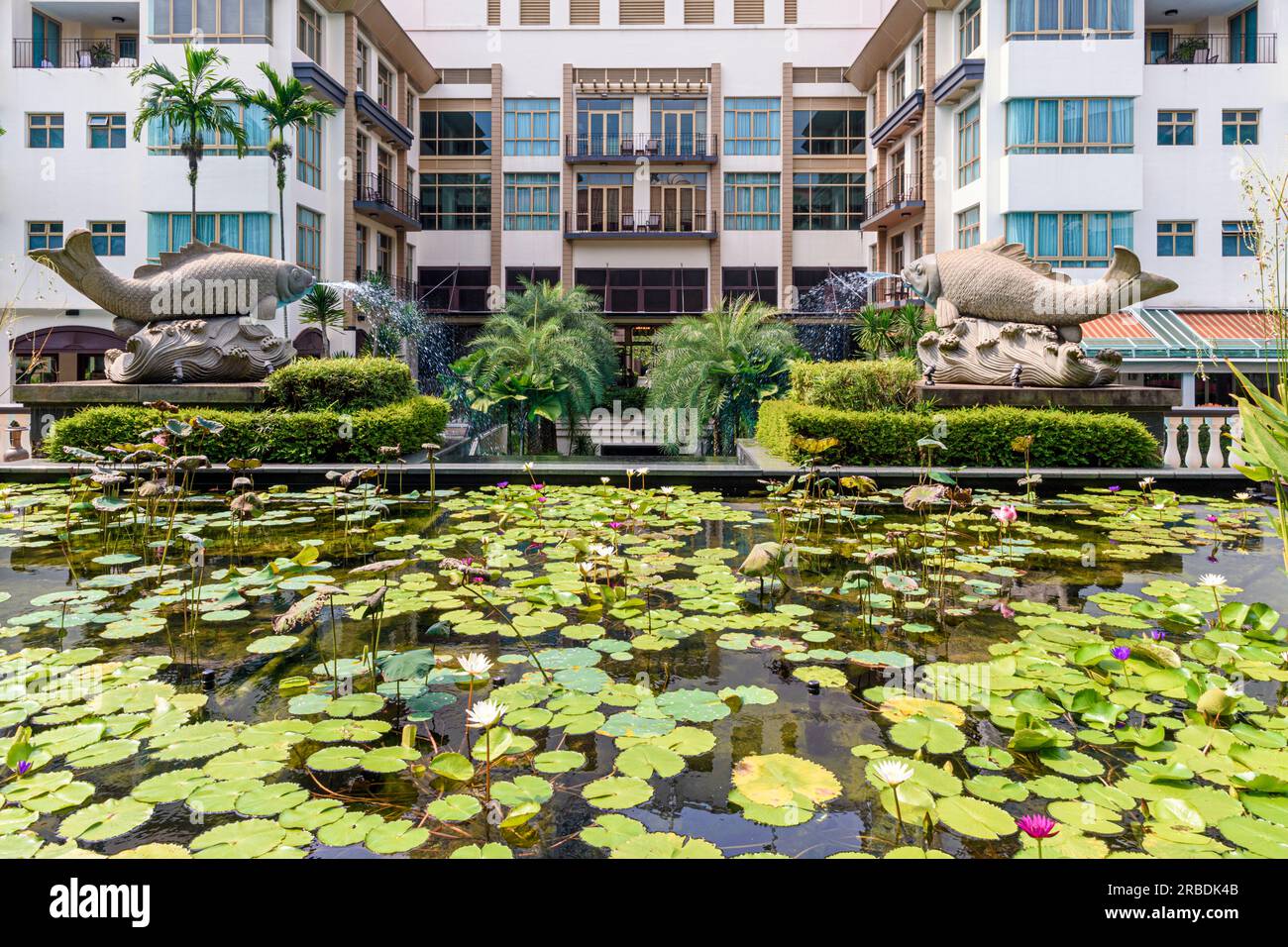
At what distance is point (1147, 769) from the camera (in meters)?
2.62

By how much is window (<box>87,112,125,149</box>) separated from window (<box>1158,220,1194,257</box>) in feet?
93.5

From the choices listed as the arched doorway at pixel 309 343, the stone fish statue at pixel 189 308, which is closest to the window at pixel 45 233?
the arched doorway at pixel 309 343

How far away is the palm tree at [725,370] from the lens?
46.2ft

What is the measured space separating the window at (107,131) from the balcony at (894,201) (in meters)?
22.7

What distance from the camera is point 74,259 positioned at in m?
10.9

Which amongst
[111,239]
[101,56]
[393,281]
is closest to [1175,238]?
[393,281]

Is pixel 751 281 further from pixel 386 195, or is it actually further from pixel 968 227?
pixel 386 195

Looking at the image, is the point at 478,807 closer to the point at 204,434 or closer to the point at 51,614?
the point at 51,614

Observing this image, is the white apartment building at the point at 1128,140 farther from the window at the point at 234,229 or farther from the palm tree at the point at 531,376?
the window at the point at 234,229

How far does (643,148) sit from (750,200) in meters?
4.47

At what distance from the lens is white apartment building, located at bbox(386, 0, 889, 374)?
3266 centimetres

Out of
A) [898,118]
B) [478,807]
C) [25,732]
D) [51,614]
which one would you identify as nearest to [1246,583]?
[478,807]

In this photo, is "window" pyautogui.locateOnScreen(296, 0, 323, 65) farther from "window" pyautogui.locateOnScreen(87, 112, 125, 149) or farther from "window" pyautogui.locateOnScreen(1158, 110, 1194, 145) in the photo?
"window" pyautogui.locateOnScreen(1158, 110, 1194, 145)

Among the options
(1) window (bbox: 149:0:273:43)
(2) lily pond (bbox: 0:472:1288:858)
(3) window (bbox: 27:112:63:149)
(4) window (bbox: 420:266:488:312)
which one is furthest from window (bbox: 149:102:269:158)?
(2) lily pond (bbox: 0:472:1288:858)
